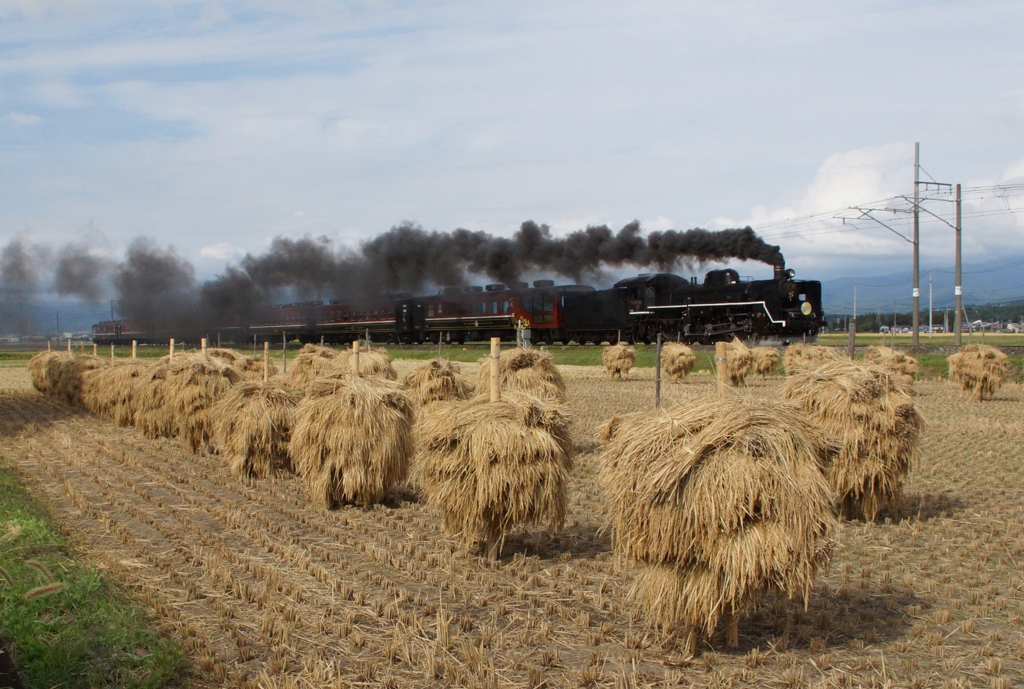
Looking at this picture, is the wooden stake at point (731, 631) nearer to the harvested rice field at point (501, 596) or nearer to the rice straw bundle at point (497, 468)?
the harvested rice field at point (501, 596)

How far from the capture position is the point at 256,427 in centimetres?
1289

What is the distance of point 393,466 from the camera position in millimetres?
11000

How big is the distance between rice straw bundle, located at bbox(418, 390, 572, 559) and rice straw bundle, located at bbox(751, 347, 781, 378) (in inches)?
1012

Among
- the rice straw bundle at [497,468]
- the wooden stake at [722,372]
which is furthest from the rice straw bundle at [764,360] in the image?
the wooden stake at [722,372]

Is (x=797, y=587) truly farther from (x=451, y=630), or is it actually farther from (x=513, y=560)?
(x=513, y=560)

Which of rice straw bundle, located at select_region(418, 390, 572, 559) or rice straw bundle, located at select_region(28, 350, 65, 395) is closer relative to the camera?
rice straw bundle, located at select_region(418, 390, 572, 559)

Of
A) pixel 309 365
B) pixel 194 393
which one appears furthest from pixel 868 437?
pixel 309 365

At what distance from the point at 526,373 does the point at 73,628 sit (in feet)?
29.8

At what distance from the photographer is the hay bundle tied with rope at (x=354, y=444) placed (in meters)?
10.8

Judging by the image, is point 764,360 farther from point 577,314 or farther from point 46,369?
point 46,369

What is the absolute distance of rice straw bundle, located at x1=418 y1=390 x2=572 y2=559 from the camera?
819 centimetres

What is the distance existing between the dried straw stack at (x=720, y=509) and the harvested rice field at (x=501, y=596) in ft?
1.56

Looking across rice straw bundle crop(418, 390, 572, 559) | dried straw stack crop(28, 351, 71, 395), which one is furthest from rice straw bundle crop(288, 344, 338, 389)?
rice straw bundle crop(418, 390, 572, 559)

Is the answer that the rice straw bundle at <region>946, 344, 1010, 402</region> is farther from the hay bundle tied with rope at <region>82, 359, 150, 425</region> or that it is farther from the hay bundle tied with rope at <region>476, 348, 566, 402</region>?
the hay bundle tied with rope at <region>82, 359, 150, 425</region>
